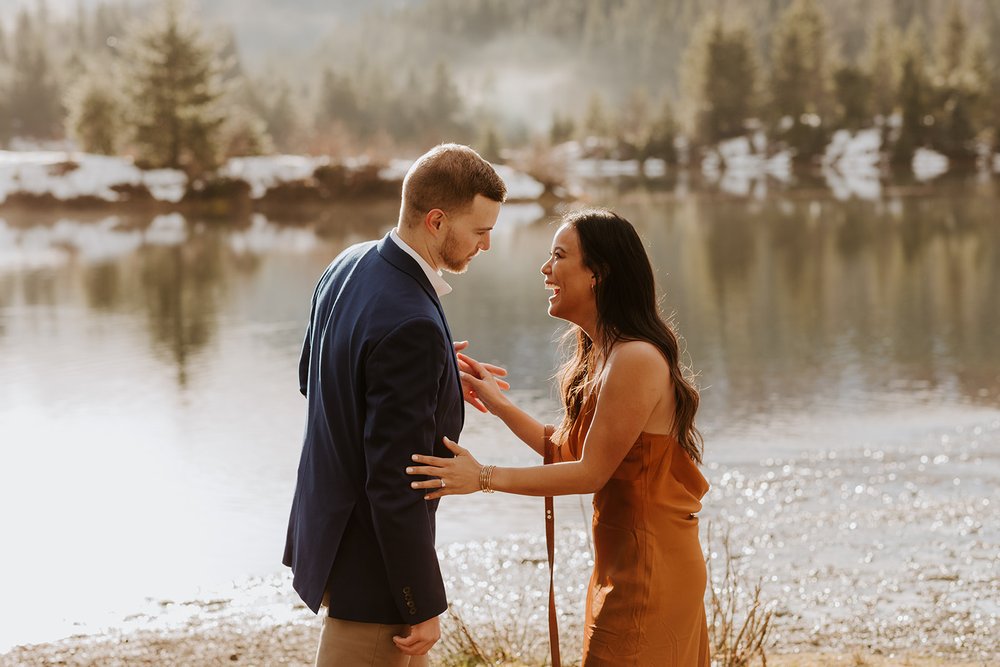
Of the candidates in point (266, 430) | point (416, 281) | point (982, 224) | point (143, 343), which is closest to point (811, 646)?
point (416, 281)

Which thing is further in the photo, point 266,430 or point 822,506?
point 266,430

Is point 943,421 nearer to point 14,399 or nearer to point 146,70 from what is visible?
point 14,399

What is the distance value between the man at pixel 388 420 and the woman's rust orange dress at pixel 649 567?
0.53 m

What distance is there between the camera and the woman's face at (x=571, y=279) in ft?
11.3

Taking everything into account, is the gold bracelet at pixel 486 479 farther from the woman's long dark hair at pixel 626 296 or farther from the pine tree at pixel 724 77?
the pine tree at pixel 724 77

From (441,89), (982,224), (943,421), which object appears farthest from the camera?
(441,89)

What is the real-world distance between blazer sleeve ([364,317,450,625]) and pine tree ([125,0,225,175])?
1856 inches

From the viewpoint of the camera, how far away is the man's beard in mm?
3197

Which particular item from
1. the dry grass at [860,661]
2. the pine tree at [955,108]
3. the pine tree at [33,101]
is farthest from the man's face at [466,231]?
the pine tree at [33,101]

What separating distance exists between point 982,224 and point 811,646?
29.7 m

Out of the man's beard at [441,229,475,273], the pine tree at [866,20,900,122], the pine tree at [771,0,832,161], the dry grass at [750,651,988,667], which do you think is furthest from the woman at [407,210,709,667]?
the pine tree at [771,0,832,161]

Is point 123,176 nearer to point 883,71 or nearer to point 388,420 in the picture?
point 388,420

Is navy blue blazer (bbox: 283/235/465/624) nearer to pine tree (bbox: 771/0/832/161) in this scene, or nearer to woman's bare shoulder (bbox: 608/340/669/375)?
woman's bare shoulder (bbox: 608/340/669/375)

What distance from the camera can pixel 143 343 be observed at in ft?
55.3
